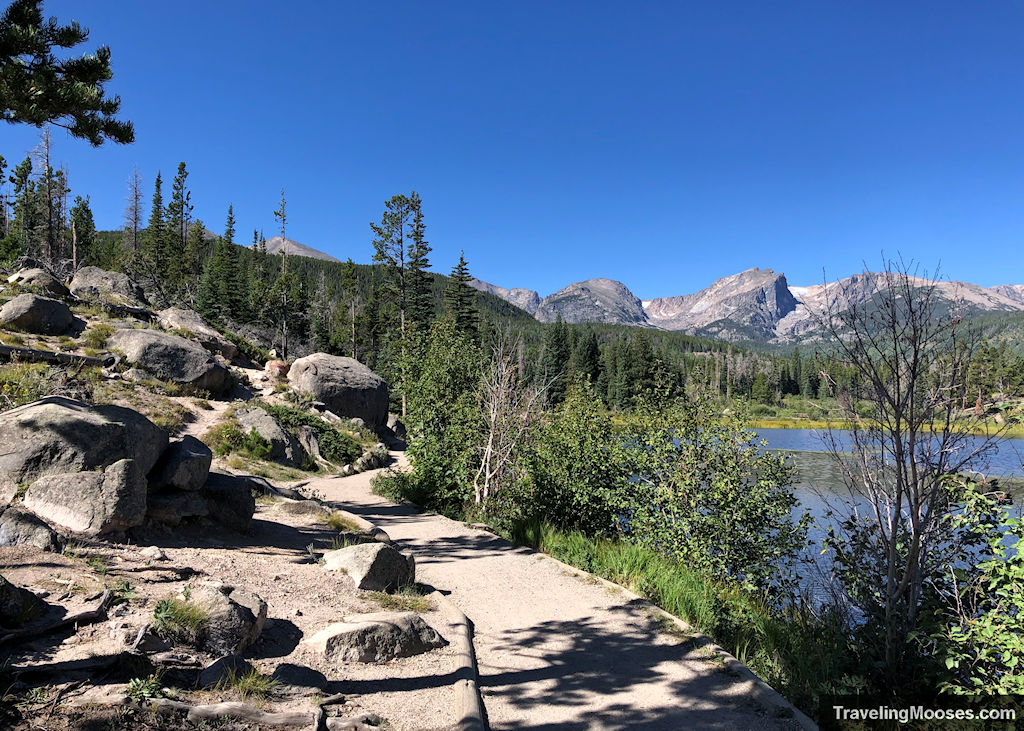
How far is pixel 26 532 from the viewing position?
4926mm

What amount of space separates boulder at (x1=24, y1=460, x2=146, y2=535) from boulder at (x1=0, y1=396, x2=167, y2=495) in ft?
0.83

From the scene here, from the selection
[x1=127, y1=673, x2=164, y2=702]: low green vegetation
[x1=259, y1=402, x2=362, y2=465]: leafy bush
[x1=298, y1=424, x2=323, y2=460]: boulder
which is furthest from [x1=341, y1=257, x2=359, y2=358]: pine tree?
[x1=127, y1=673, x2=164, y2=702]: low green vegetation

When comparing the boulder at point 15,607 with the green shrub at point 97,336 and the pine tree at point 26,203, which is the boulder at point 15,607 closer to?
the green shrub at point 97,336

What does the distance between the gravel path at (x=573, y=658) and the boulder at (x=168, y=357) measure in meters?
14.1

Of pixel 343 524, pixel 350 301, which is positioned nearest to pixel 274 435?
pixel 343 524

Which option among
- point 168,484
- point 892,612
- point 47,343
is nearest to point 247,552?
point 168,484

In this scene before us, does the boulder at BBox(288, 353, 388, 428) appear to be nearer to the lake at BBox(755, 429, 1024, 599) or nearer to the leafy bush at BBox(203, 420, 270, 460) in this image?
the leafy bush at BBox(203, 420, 270, 460)

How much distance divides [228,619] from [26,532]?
7.78 feet

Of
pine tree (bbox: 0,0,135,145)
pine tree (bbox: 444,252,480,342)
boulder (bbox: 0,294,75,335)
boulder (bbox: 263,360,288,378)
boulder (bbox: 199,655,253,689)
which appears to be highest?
pine tree (bbox: 444,252,480,342)

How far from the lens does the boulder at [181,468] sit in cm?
682

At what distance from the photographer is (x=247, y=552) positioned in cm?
671

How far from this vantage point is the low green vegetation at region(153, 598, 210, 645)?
3961 millimetres

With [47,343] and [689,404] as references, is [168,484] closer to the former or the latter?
[689,404]

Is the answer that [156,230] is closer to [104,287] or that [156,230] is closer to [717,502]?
[104,287]
